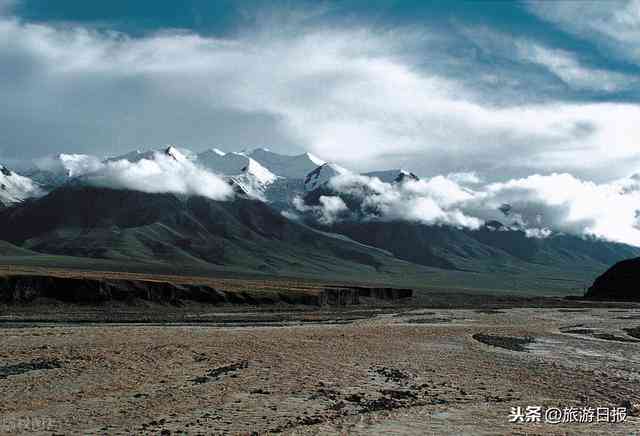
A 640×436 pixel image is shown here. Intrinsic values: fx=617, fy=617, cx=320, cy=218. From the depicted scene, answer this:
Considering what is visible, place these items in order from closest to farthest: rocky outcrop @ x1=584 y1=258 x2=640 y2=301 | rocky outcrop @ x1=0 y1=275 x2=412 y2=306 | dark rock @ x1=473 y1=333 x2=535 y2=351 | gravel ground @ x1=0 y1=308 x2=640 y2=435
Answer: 1. gravel ground @ x1=0 y1=308 x2=640 y2=435
2. dark rock @ x1=473 y1=333 x2=535 y2=351
3. rocky outcrop @ x1=0 y1=275 x2=412 y2=306
4. rocky outcrop @ x1=584 y1=258 x2=640 y2=301

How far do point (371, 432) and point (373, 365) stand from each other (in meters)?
14.8

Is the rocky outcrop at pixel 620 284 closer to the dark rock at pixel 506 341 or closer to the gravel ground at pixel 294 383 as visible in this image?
the dark rock at pixel 506 341

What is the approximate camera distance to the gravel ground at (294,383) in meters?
22.1

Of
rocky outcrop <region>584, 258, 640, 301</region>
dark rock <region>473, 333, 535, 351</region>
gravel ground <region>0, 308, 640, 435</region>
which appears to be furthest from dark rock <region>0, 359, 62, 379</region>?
rocky outcrop <region>584, 258, 640, 301</region>

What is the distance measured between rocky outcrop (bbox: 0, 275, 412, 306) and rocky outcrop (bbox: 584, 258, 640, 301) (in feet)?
316

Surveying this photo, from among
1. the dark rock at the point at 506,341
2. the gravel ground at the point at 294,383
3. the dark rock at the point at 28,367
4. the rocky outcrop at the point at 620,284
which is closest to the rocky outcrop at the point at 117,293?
the gravel ground at the point at 294,383

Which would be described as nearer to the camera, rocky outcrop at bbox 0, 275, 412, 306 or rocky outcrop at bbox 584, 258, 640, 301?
rocky outcrop at bbox 0, 275, 412, 306

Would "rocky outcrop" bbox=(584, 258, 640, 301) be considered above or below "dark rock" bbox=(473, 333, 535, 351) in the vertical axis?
above

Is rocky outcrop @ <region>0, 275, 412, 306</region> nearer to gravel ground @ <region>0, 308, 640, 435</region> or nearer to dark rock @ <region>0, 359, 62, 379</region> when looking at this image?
gravel ground @ <region>0, 308, 640, 435</region>

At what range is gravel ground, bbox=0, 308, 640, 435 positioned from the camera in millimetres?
22125

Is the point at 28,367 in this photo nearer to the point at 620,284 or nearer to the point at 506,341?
the point at 506,341

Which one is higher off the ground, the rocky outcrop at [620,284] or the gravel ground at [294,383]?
the rocky outcrop at [620,284]

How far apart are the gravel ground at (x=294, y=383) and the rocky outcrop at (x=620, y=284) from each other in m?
122

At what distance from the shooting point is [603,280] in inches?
7096
